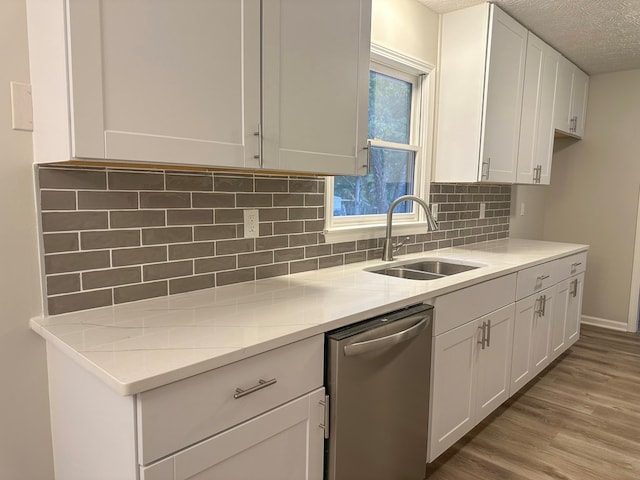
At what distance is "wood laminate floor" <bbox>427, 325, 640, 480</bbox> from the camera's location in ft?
6.79

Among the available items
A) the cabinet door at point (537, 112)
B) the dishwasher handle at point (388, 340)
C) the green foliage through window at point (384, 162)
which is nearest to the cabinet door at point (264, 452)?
the dishwasher handle at point (388, 340)

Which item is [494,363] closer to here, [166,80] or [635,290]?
[166,80]

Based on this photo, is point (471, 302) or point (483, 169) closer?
point (471, 302)

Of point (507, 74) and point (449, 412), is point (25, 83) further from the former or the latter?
point (507, 74)

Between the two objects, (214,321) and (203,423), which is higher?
(214,321)

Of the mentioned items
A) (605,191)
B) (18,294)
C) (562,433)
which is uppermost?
(605,191)

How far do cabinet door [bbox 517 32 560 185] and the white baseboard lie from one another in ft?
5.64

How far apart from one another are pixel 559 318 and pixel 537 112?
1482 mm

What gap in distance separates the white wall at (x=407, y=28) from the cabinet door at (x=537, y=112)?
75 cm

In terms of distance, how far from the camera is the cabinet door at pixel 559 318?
3.04 meters

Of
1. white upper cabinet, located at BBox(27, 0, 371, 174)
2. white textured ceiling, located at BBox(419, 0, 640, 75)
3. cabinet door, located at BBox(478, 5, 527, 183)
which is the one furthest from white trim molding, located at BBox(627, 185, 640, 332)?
white upper cabinet, located at BBox(27, 0, 371, 174)

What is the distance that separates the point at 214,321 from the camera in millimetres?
1320

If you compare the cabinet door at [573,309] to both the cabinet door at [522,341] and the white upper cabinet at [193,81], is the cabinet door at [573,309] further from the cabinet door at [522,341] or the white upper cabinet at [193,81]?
the white upper cabinet at [193,81]

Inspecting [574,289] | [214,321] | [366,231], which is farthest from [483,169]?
[214,321]
